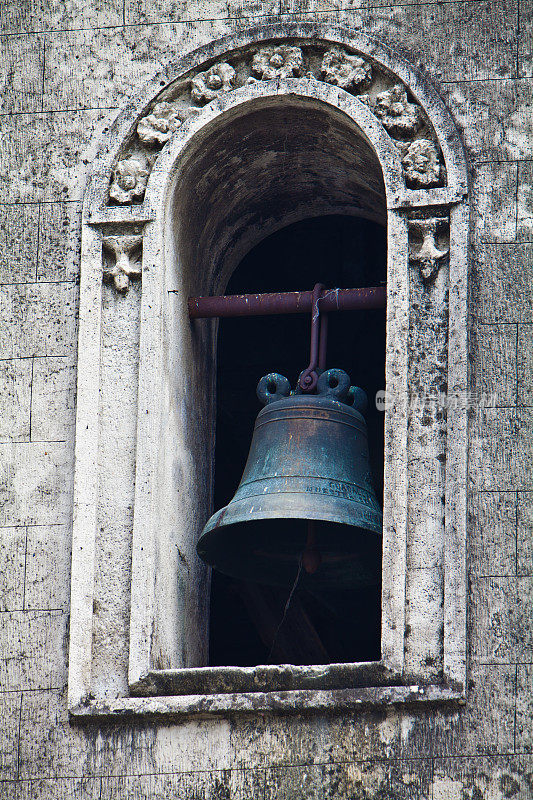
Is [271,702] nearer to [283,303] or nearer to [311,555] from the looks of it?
[311,555]

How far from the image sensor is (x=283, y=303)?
7629mm

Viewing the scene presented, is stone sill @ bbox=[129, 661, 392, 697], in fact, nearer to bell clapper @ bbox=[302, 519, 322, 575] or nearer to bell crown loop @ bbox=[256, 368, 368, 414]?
bell clapper @ bbox=[302, 519, 322, 575]

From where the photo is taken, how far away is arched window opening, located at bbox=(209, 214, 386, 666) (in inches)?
365

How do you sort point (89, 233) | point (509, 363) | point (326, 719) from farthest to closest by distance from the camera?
1. point (89, 233)
2. point (509, 363)
3. point (326, 719)

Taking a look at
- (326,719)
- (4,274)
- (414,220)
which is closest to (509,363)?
(414,220)

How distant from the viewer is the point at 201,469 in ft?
25.6

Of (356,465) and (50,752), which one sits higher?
(356,465)

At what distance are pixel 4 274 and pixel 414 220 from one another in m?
1.80

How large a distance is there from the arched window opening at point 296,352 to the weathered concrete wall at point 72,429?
1767 millimetres

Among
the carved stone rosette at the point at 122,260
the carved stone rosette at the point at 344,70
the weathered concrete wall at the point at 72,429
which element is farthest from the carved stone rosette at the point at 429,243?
the carved stone rosette at the point at 122,260

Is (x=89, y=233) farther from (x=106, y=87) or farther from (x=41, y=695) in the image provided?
(x=41, y=695)

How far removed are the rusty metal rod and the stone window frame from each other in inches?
4.9

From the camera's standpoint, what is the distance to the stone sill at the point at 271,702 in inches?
253

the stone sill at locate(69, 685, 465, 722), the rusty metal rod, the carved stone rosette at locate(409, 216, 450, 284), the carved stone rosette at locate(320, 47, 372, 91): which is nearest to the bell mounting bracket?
the rusty metal rod
